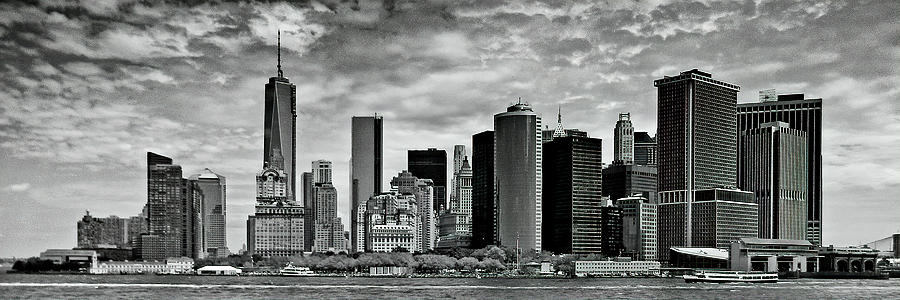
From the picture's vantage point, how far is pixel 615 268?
86.0m

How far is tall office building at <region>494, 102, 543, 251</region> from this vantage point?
10225cm

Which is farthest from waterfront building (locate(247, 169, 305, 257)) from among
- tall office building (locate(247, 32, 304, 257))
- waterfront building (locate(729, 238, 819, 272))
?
waterfront building (locate(729, 238, 819, 272))

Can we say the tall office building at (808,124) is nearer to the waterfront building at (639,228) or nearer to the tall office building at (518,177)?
the waterfront building at (639,228)

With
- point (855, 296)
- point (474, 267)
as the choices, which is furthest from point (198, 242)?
point (855, 296)

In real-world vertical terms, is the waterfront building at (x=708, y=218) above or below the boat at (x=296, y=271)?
above

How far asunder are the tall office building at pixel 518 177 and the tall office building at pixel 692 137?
11868 mm

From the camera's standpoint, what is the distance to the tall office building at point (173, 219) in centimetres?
8969

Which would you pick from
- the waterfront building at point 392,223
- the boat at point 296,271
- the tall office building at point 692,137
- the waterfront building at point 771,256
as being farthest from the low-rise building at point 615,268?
the waterfront building at point 392,223

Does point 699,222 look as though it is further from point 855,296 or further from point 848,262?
point 855,296

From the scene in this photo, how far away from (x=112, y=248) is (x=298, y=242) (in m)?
37.0

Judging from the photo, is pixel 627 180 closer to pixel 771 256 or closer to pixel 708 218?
pixel 708 218

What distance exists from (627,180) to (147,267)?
53126mm

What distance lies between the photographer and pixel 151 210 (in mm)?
91812

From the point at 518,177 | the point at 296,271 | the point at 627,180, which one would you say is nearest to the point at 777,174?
the point at 627,180
